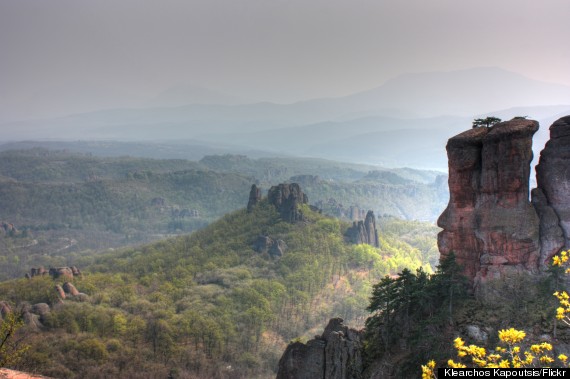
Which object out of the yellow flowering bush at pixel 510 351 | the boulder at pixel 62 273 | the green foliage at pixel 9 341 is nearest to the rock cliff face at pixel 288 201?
Result: the boulder at pixel 62 273

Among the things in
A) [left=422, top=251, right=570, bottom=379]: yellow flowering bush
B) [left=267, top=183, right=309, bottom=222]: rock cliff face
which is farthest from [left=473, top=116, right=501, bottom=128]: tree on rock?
[left=267, top=183, right=309, bottom=222]: rock cliff face

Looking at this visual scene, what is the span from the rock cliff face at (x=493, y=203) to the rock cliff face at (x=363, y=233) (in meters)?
57.6

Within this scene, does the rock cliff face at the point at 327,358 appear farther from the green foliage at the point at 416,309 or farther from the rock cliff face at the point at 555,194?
the rock cliff face at the point at 555,194

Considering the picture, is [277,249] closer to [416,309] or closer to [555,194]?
[416,309]

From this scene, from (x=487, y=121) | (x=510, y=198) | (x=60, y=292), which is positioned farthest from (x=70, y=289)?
(x=487, y=121)

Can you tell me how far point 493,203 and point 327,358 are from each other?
696 inches

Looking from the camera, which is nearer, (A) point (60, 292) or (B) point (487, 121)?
(B) point (487, 121)

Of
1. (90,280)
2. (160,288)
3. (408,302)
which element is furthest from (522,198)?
(90,280)

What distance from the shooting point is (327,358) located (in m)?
32.9

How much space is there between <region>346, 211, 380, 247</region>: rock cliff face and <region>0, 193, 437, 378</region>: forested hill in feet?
7.51

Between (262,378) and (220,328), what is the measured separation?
888cm

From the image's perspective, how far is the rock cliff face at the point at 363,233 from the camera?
9156 centimetres

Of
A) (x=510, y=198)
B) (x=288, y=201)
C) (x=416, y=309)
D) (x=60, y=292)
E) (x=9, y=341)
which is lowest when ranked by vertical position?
(x=60, y=292)

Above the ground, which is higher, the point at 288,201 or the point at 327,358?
the point at 288,201
